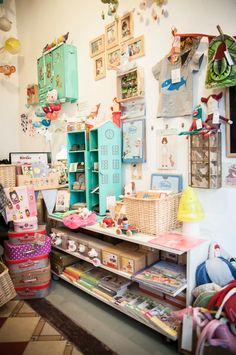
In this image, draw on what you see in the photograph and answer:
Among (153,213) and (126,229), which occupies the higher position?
(153,213)

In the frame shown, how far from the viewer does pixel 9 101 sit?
12.4 ft

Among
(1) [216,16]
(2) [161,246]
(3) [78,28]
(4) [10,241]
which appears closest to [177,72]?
(1) [216,16]

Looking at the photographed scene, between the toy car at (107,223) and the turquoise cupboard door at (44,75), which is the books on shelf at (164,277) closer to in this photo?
the toy car at (107,223)

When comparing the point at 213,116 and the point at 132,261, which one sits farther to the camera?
the point at 132,261

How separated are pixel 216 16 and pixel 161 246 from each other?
4.89 ft

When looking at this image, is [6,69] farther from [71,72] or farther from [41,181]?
[41,181]

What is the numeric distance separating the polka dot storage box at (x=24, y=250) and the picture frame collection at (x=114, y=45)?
1.66 metres

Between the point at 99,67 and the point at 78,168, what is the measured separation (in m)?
1.02

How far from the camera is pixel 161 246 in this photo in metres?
1.53

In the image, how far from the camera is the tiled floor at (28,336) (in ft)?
5.17

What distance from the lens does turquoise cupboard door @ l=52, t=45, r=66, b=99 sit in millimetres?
2752

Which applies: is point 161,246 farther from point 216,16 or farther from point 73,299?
point 216,16

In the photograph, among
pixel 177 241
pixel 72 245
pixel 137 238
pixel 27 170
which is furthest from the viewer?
pixel 27 170

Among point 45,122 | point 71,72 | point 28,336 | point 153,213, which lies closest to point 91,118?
point 71,72
